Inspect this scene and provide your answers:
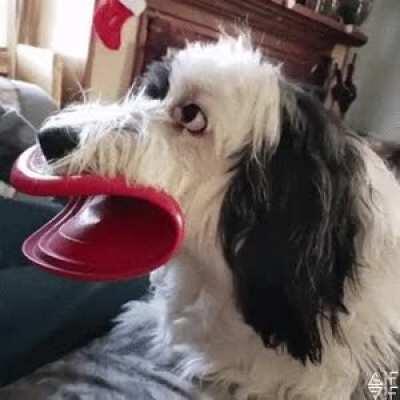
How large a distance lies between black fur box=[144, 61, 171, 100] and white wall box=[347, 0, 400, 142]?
2.68 meters

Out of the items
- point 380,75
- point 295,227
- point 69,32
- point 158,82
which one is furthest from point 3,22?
point 380,75

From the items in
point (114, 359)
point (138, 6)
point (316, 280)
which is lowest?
point (114, 359)

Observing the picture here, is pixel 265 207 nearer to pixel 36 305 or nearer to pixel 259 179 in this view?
pixel 259 179

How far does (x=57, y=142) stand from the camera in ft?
2.27

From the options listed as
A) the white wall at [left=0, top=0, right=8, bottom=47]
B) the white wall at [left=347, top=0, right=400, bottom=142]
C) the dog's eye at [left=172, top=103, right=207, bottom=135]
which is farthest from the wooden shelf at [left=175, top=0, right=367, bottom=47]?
the dog's eye at [left=172, top=103, right=207, bottom=135]

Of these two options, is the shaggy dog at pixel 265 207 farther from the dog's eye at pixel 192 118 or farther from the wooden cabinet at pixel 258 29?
the wooden cabinet at pixel 258 29

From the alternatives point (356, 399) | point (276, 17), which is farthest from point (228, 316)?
point (276, 17)

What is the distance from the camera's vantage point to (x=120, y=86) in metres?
2.03

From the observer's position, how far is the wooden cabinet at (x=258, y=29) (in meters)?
2.01

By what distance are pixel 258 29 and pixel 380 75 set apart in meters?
1.21

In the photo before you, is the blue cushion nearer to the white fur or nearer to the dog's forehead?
the white fur

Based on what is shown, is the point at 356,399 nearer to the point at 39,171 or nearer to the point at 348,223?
the point at 348,223

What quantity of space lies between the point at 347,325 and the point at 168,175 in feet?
1.03

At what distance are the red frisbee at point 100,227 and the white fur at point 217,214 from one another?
0.08 ft
